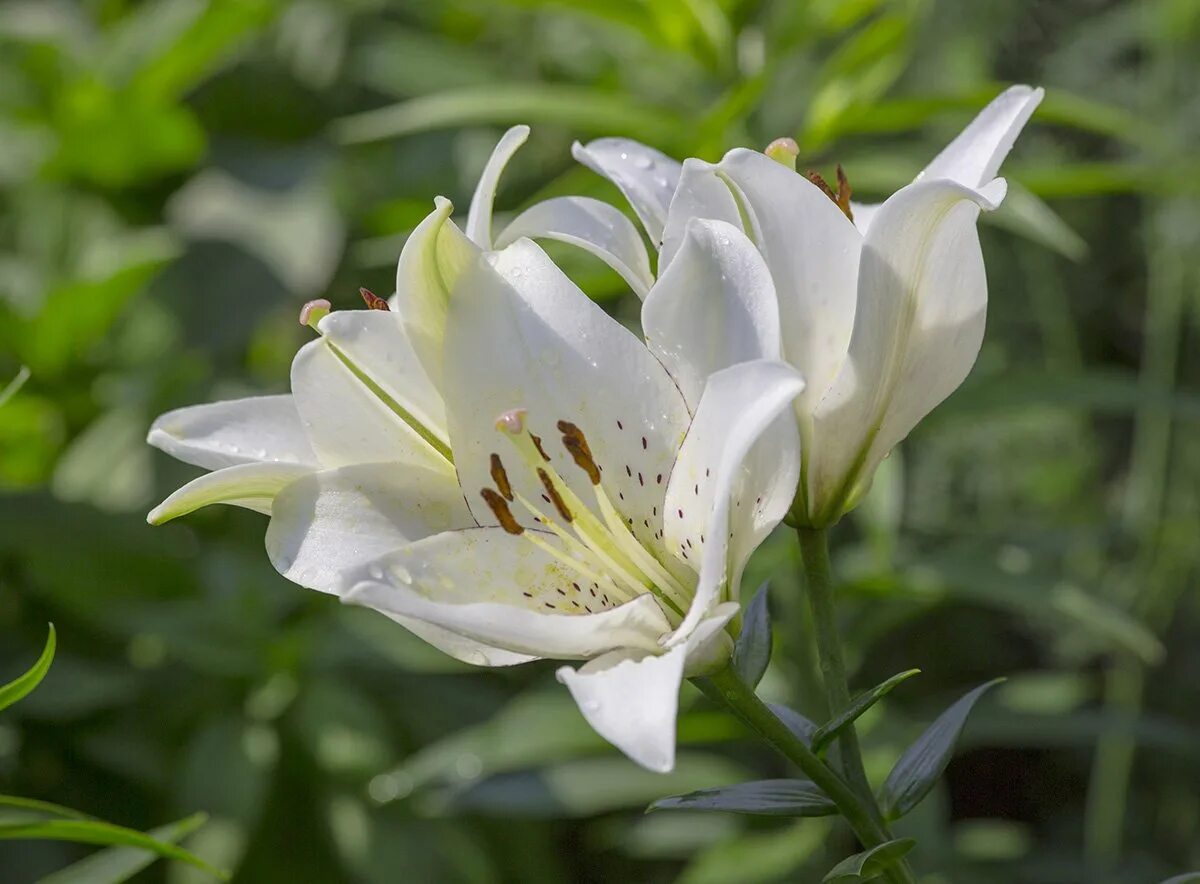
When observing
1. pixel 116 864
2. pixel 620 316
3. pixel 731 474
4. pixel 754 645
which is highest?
pixel 731 474

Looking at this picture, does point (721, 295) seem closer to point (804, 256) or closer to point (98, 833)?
point (804, 256)

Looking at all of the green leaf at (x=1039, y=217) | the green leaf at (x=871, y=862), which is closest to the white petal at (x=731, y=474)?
the green leaf at (x=871, y=862)

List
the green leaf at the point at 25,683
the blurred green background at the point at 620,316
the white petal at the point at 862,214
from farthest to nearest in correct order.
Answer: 1. the blurred green background at the point at 620,316
2. the white petal at the point at 862,214
3. the green leaf at the point at 25,683

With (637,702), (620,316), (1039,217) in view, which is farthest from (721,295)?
(620,316)

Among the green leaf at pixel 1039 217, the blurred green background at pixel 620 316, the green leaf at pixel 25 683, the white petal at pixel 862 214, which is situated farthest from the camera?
the blurred green background at pixel 620 316

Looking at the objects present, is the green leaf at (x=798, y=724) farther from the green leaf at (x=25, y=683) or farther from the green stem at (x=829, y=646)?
the green leaf at (x=25, y=683)

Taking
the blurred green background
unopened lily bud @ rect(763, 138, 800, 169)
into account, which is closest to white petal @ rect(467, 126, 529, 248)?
unopened lily bud @ rect(763, 138, 800, 169)
